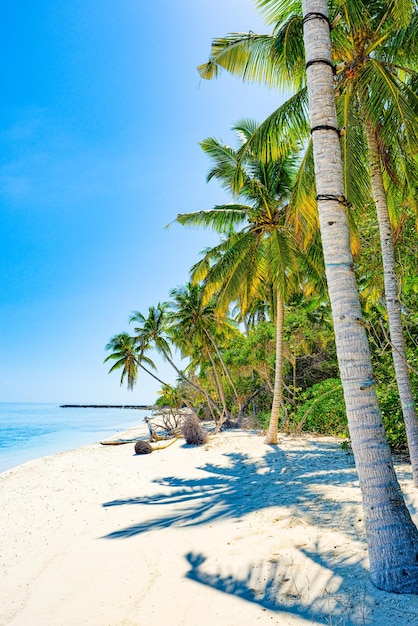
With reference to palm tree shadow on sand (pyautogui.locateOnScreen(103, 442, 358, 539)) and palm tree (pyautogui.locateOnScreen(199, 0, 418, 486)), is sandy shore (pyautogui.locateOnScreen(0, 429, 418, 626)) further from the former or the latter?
palm tree (pyautogui.locateOnScreen(199, 0, 418, 486))

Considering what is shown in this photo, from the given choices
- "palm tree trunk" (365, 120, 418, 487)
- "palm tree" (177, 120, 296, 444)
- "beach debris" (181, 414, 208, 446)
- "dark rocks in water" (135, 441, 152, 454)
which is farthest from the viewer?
"beach debris" (181, 414, 208, 446)

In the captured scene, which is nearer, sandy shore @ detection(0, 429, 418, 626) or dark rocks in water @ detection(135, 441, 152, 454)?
sandy shore @ detection(0, 429, 418, 626)

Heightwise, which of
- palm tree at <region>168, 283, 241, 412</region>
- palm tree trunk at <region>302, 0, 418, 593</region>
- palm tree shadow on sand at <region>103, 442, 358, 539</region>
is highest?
palm tree at <region>168, 283, 241, 412</region>

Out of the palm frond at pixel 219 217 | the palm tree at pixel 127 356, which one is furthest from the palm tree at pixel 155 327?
the palm frond at pixel 219 217

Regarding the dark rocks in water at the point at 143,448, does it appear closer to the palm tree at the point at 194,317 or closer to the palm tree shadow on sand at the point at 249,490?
the palm tree shadow on sand at the point at 249,490

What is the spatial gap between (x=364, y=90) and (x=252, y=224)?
234 inches

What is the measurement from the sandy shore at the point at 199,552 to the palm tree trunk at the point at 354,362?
0.31 metres

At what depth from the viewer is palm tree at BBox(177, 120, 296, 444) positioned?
39.3 feet

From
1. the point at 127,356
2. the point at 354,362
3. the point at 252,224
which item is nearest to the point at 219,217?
the point at 252,224

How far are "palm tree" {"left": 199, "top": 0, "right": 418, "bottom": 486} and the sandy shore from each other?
230 centimetres

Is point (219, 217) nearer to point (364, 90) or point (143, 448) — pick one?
point (364, 90)

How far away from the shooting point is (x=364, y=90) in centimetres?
669

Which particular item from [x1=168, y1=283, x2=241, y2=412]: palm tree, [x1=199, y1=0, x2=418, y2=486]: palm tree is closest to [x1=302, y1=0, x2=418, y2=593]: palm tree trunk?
[x1=199, y1=0, x2=418, y2=486]: palm tree

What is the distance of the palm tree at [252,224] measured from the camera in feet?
39.3
